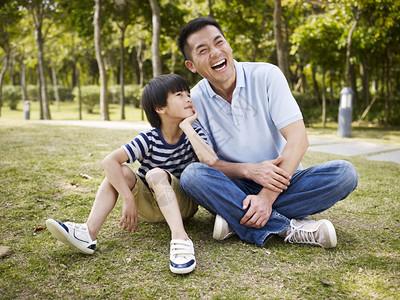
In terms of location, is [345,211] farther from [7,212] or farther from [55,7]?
[55,7]

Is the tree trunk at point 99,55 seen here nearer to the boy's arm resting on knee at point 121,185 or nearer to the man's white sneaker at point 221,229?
the boy's arm resting on knee at point 121,185

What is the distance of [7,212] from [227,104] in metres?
1.80

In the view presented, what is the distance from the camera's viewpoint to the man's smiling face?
232 centimetres

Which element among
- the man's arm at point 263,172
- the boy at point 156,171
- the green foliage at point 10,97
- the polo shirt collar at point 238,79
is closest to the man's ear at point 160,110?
the boy at point 156,171

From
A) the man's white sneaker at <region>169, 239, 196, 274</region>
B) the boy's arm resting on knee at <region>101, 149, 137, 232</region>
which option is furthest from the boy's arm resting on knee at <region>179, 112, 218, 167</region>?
the man's white sneaker at <region>169, 239, 196, 274</region>

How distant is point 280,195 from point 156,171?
809 millimetres

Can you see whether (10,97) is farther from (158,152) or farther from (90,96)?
(158,152)

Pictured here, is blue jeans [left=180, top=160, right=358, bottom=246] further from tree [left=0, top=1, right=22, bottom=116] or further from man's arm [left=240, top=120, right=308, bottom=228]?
tree [left=0, top=1, right=22, bottom=116]

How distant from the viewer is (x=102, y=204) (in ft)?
6.79

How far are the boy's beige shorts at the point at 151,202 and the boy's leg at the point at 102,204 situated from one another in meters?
0.11

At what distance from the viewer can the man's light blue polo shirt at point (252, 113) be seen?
2285mm

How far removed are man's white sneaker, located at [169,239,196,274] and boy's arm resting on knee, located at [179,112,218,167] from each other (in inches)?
22.1

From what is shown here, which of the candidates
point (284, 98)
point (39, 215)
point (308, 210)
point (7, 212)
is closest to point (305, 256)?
point (308, 210)

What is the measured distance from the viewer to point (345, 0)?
26.7 ft
